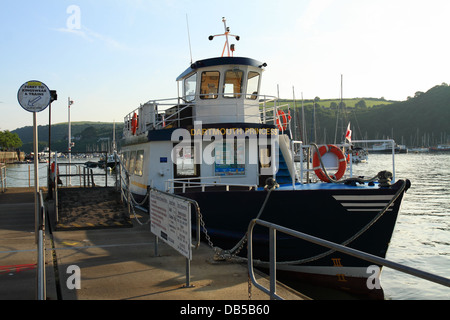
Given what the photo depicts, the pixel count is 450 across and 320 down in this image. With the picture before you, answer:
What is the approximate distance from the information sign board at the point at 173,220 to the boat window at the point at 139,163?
631cm

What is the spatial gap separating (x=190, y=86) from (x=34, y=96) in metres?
6.88

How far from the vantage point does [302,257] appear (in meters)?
9.12

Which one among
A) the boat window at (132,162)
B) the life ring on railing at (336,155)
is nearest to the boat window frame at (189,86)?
the boat window at (132,162)

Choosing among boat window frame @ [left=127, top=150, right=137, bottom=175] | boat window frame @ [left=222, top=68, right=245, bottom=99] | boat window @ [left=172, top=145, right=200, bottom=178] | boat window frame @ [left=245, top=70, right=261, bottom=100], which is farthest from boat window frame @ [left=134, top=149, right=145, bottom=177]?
boat window frame @ [left=245, top=70, right=261, bottom=100]

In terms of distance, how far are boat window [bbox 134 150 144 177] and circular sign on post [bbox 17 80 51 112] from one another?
6.12 metres

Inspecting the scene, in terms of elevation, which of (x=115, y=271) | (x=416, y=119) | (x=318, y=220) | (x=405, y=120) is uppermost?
(x=416, y=119)

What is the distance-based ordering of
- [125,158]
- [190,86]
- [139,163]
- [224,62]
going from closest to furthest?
[224,62], [190,86], [139,163], [125,158]

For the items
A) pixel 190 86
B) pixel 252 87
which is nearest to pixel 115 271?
pixel 190 86

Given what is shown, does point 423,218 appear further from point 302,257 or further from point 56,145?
point 56,145

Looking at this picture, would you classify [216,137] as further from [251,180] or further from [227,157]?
[251,180]

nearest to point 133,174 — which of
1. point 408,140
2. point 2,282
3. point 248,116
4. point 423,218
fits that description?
point 248,116

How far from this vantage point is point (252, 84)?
13.6 meters

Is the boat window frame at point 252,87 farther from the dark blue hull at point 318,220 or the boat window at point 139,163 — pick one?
the dark blue hull at point 318,220

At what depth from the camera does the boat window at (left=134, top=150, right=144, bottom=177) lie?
45.8 ft
